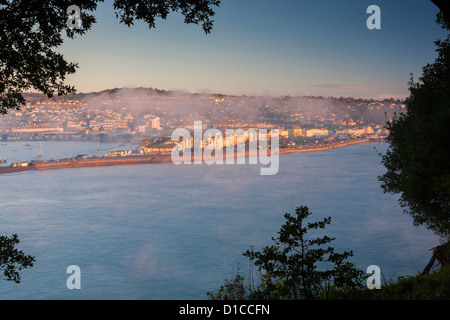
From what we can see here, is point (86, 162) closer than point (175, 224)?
No

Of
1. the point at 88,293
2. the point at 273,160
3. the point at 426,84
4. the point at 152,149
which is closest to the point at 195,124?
the point at 152,149

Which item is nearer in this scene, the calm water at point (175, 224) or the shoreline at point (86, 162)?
the calm water at point (175, 224)

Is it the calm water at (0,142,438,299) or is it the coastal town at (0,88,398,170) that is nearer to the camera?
the calm water at (0,142,438,299)

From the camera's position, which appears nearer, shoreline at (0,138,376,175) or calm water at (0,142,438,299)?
calm water at (0,142,438,299)

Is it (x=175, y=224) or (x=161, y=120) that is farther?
(x=161, y=120)

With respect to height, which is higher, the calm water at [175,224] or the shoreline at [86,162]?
the shoreline at [86,162]

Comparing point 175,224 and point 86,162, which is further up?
point 86,162

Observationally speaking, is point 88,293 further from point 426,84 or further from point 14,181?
point 14,181

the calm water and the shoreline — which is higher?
the shoreline
